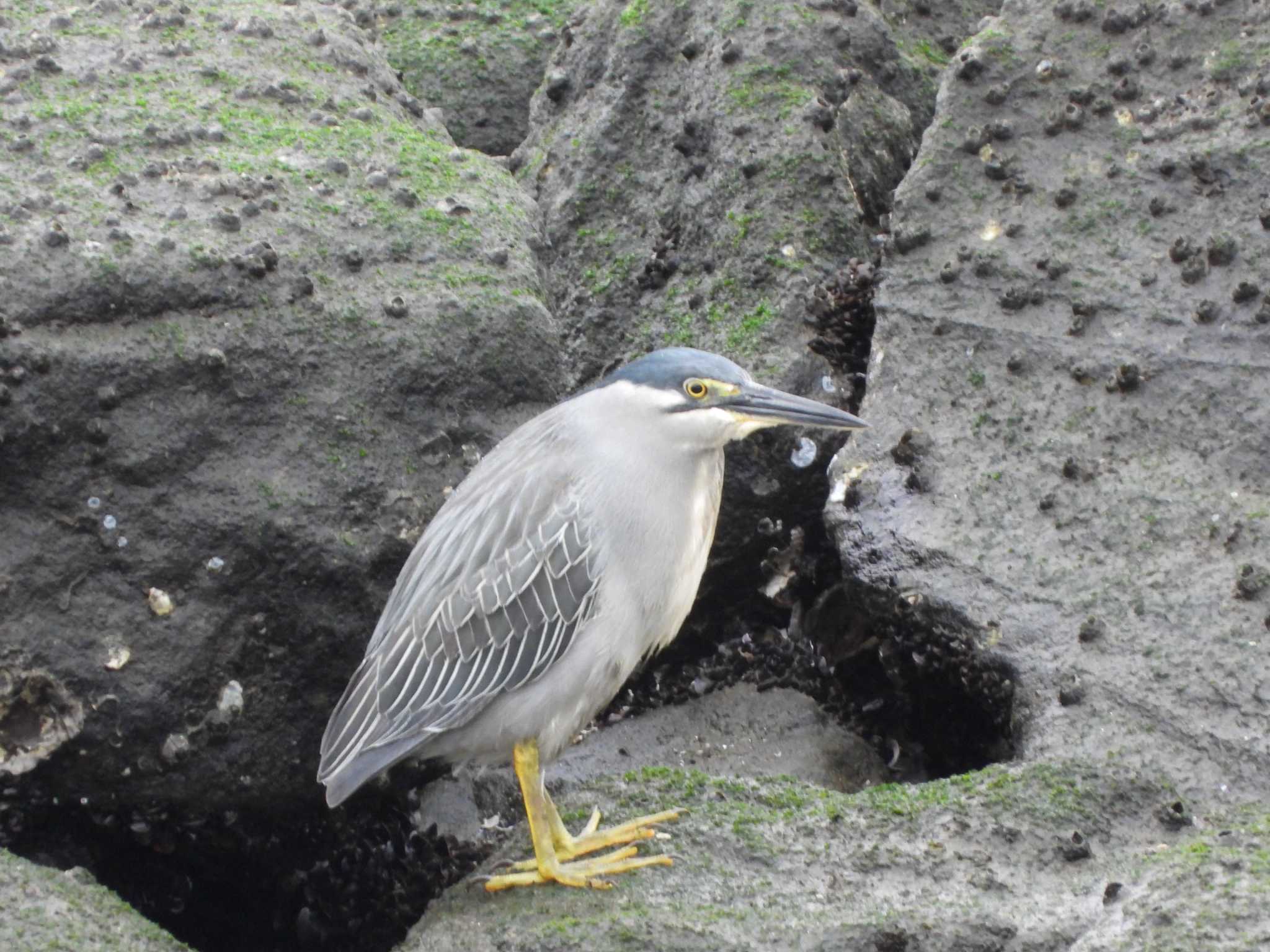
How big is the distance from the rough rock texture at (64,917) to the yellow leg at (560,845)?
0.88 meters

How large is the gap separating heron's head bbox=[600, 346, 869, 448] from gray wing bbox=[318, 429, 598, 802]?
1.22 feet

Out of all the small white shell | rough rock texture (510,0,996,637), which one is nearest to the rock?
rough rock texture (510,0,996,637)

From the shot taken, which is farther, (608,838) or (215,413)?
(215,413)

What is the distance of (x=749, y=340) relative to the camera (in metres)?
5.16

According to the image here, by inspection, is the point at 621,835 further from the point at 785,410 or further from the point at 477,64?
the point at 477,64

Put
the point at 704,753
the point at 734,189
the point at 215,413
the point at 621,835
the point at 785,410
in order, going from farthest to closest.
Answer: the point at 734,189 < the point at 704,753 < the point at 215,413 < the point at 785,410 < the point at 621,835

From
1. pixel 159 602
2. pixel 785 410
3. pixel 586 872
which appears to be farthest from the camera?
pixel 159 602

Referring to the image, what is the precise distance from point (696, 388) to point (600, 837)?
1.26 m

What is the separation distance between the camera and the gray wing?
3971mm

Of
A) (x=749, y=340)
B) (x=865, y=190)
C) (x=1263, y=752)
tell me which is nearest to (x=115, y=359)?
(x=749, y=340)

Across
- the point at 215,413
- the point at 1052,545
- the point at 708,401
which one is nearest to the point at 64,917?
the point at 215,413

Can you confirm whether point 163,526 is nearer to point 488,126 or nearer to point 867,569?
point 867,569

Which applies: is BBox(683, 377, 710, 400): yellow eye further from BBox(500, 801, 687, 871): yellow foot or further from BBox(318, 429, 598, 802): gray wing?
BBox(500, 801, 687, 871): yellow foot

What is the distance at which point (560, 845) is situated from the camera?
3967 mm
